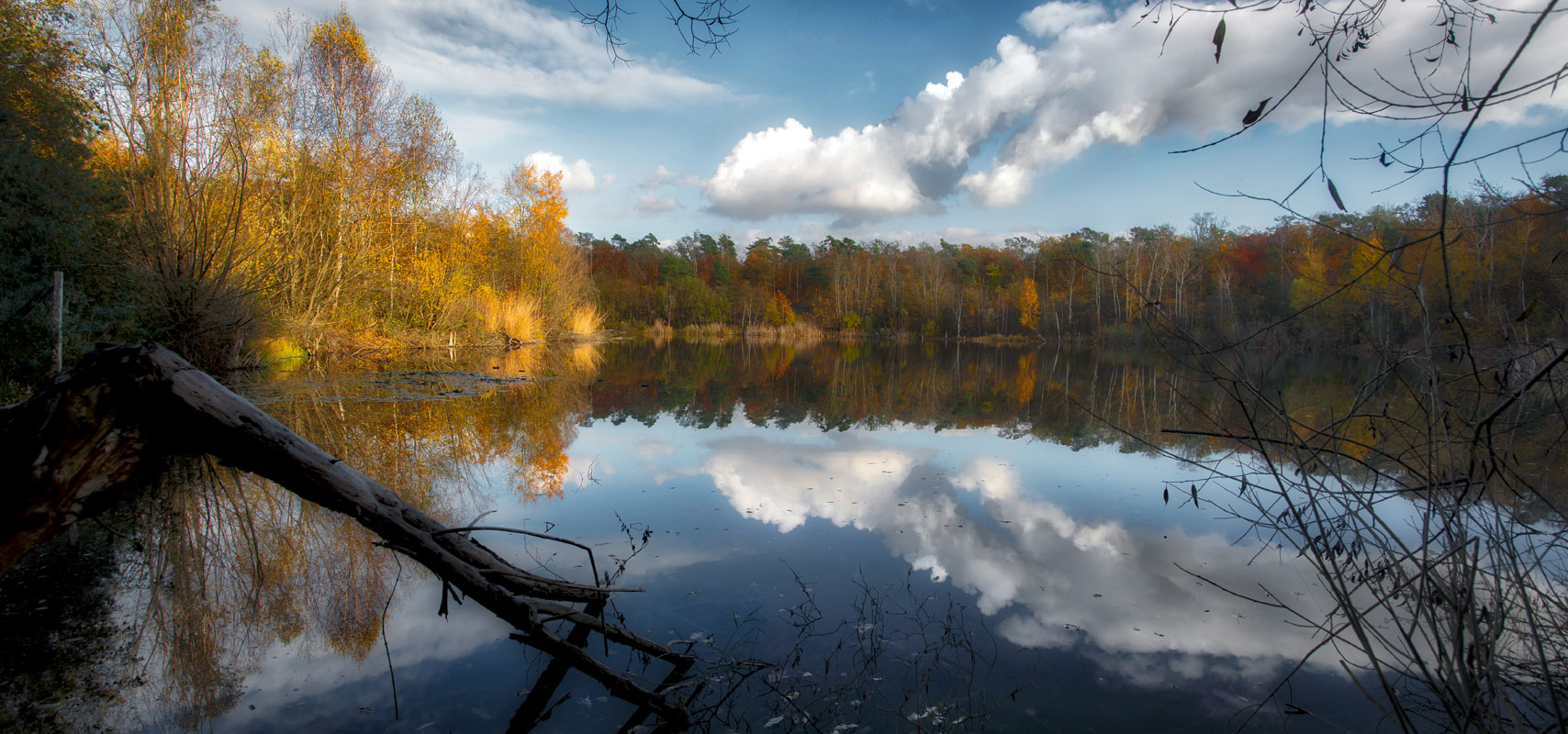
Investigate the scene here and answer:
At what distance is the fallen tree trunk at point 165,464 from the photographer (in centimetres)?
204

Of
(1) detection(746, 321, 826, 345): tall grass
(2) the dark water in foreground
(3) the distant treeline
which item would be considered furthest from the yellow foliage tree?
(2) the dark water in foreground

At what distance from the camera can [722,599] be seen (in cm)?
376

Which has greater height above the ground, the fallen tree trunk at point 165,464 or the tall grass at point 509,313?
the tall grass at point 509,313

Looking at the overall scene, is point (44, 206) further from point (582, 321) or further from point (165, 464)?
point (582, 321)

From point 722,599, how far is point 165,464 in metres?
2.50

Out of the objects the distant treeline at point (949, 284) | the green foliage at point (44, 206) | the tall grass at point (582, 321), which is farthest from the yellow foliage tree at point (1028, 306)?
the green foliage at point (44, 206)

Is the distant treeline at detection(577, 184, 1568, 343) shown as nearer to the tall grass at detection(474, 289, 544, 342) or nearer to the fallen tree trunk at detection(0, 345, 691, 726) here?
the tall grass at detection(474, 289, 544, 342)

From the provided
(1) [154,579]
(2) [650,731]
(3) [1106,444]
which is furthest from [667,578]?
(3) [1106,444]

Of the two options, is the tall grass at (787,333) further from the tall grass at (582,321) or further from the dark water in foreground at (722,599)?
the dark water in foreground at (722,599)

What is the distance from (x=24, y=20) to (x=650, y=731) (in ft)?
41.1

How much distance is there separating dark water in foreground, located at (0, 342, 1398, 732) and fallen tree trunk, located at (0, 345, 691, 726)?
54 centimetres

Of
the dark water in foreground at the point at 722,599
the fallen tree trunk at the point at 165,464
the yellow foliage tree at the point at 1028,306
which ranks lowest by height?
the dark water in foreground at the point at 722,599

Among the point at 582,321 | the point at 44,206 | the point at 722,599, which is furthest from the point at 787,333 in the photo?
the point at 722,599

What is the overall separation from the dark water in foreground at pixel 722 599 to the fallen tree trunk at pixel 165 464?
54 cm
